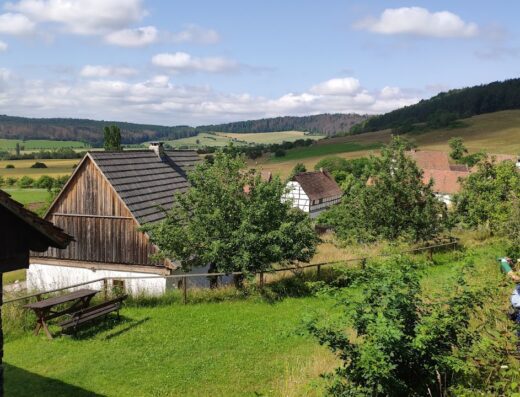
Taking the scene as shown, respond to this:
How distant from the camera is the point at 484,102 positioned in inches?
5349

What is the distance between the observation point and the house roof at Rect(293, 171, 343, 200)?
6438 centimetres

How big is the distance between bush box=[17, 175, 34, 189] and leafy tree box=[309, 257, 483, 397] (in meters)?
91.6

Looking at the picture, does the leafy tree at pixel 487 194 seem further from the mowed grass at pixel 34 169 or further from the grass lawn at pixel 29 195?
the mowed grass at pixel 34 169

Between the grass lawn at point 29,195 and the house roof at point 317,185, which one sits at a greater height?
the house roof at point 317,185

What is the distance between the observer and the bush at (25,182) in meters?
84.9

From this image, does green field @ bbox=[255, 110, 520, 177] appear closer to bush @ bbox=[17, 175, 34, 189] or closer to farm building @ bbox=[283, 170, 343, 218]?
farm building @ bbox=[283, 170, 343, 218]

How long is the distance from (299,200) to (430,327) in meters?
58.5

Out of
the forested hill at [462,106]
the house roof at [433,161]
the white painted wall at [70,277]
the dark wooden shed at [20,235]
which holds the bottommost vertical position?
the white painted wall at [70,277]

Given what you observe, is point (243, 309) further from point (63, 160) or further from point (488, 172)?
point (63, 160)

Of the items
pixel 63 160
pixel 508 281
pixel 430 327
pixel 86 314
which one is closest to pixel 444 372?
pixel 430 327

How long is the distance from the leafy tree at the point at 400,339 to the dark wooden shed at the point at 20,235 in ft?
13.4

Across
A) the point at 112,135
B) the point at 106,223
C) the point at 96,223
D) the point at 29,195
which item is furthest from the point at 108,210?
the point at 29,195

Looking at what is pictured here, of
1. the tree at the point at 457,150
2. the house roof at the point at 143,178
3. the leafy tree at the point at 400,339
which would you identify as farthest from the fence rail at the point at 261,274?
the tree at the point at 457,150

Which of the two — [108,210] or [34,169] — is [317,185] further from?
[34,169]
